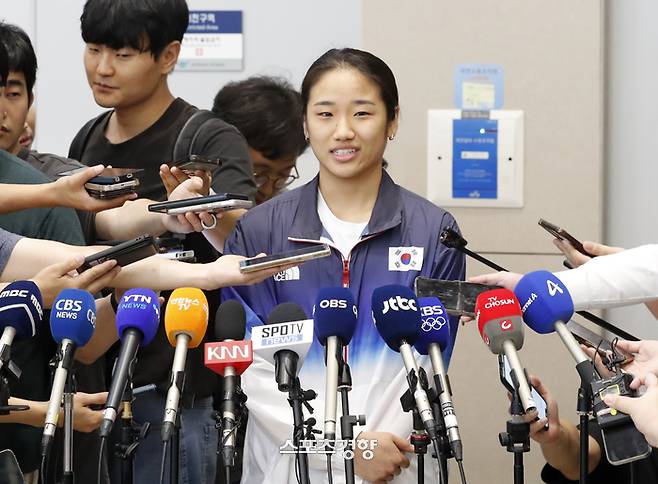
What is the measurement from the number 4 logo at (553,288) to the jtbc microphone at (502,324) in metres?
0.06

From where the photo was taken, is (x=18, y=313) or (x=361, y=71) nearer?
(x=18, y=313)

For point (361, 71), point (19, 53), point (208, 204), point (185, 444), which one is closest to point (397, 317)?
point (208, 204)

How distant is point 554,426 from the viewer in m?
2.37

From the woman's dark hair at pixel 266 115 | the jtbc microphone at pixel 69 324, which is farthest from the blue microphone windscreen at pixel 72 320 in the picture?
the woman's dark hair at pixel 266 115

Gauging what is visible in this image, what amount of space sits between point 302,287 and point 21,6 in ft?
10.3

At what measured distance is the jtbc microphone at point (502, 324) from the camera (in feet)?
6.43

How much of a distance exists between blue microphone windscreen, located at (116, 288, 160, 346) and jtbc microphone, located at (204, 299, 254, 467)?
10cm

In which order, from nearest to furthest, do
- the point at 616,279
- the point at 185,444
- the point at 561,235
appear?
the point at 616,279 < the point at 561,235 < the point at 185,444

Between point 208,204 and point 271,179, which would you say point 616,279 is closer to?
point 208,204

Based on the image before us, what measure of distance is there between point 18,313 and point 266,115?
1825mm

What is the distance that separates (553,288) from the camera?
2.06 meters

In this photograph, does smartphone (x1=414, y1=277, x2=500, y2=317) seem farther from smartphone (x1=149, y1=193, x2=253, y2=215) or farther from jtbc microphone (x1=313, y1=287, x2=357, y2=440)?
smartphone (x1=149, y1=193, x2=253, y2=215)

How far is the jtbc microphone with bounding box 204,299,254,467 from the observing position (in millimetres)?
1868

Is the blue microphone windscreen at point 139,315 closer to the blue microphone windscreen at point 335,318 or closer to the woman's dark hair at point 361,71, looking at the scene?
the blue microphone windscreen at point 335,318
